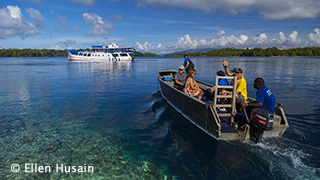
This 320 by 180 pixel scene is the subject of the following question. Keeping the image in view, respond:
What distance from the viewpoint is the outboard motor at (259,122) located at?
223 inches

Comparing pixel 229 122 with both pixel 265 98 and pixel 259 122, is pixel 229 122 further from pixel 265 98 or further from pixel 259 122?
pixel 265 98

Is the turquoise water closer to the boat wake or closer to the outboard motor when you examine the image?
the boat wake

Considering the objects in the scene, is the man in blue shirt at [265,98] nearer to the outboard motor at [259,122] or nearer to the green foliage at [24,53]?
the outboard motor at [259,122]

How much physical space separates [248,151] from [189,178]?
7.35ft

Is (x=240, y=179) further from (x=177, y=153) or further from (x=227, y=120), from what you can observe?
(x=227, y=120)

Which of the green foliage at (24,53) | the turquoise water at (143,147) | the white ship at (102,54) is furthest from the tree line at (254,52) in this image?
the turquoise water at (143,147)

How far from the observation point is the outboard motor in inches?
223

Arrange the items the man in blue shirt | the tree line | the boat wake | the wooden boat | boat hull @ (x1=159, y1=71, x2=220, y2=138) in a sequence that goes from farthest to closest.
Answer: the tree line < boat hull @ (x1=159, y1=71, x2=220, y2=138) < the wooden boat < the man in blue shirt < the boat wake

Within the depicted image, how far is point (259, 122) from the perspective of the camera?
232 inches

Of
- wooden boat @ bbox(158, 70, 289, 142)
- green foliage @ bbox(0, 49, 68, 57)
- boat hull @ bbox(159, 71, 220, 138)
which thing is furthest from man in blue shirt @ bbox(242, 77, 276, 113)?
green foliage @ bbox(0, 49, 68, 57)

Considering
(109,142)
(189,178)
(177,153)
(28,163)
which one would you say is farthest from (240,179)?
(28,163)

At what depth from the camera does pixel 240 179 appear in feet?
16.1

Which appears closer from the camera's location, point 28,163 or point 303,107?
point 28,163

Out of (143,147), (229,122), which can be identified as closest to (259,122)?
(229,122)
